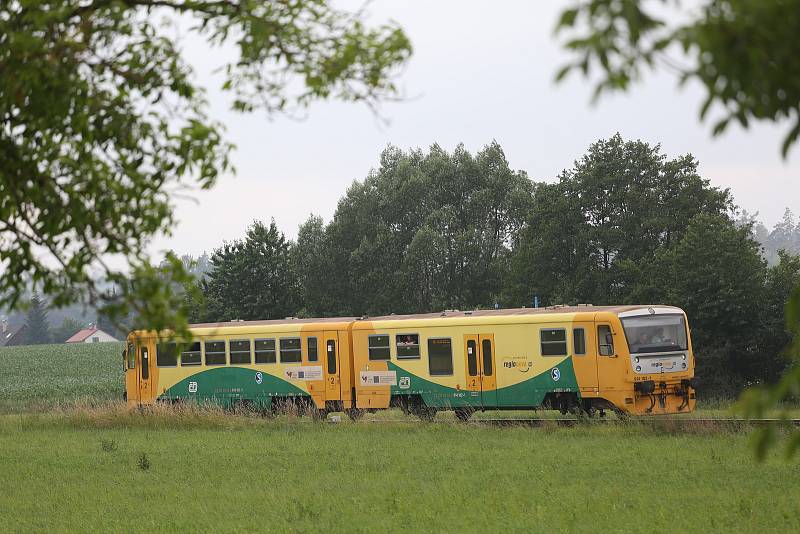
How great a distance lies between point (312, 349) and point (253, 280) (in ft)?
120

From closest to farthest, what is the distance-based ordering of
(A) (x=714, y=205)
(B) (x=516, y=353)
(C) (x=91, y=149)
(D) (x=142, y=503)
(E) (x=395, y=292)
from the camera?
(C) (x=91, y=149) < (D) (x=142, y=503) < (B) (x=516, y=353) < (A) (x=714, y=205) < (E) (x=395, y=292)

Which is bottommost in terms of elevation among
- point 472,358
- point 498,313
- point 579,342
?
point 472,358

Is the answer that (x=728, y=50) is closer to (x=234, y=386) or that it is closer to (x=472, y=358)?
(x=472, y=358)

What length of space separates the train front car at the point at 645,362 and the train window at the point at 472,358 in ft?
10.4

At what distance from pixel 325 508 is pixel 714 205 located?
43.2m

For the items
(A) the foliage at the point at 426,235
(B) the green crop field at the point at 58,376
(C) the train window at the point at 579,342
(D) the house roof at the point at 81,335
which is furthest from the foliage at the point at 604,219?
(D) the house roof at the point at 81,335

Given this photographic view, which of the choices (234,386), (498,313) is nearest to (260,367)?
(234,386)

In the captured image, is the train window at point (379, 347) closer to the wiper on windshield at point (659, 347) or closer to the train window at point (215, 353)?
the train window at point (215, 353)

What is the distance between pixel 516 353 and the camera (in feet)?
91.5

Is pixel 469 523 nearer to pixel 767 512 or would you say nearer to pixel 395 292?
pixel 767 512

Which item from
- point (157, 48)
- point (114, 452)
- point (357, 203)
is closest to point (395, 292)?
point (357, 203)

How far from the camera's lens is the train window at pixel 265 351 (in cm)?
3136

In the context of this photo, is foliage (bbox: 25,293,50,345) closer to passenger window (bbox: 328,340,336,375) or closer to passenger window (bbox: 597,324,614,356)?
passenger window (bbox: 328,340,336,375)

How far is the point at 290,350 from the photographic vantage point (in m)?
31.1
